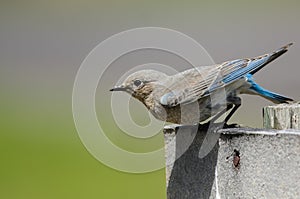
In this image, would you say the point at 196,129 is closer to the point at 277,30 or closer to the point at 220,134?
the point at 220,134

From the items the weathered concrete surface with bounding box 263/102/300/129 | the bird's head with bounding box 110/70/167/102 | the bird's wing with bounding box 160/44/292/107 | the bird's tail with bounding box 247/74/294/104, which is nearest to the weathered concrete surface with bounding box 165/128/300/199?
the weathered concrete surface with bounding box 263/102/300/129

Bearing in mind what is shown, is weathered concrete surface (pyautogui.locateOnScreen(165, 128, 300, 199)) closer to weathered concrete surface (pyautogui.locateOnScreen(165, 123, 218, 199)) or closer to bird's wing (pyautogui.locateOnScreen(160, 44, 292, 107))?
weathered concrete surface (pyautogui.locateOnScreen(165, 123, 218, 199))

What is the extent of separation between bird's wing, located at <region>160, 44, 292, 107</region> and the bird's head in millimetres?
203

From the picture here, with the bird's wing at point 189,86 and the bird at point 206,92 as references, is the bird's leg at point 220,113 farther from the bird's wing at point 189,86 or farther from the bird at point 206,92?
the bird's wing at point 189,86

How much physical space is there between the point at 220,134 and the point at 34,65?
466 inches

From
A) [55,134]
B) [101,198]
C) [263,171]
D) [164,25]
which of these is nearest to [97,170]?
[101,198]

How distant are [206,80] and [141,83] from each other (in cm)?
49

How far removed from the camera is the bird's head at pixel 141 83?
5258 mm

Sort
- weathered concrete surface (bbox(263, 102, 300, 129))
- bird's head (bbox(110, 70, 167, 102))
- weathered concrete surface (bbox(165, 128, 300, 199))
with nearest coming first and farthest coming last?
weathered concrete surface (bbox(165, 128, 300, 199))
weathered concrete surface (bbox(263, 102, 300, 129))
bird's head (bbox(110, 70, 167, 102))

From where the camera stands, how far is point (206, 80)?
4.96m

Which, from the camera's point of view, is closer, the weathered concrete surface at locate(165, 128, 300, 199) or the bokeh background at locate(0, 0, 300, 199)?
the weathered concrete surface at locate(165, 128, 300, 199)

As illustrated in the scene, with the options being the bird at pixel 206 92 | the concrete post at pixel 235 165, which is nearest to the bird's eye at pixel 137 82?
the bird at pixel 206 92

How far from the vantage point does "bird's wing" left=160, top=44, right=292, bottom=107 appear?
4.94m

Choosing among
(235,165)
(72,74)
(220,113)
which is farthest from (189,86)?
(72,74)
